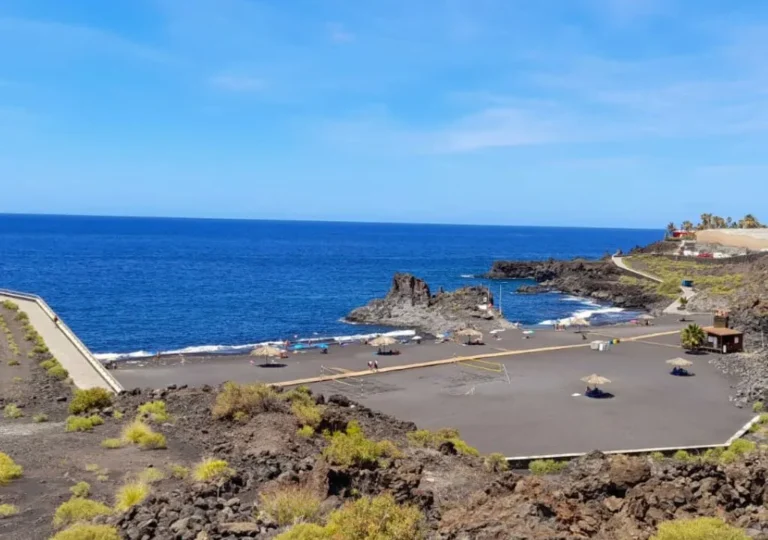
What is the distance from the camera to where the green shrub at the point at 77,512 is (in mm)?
12742

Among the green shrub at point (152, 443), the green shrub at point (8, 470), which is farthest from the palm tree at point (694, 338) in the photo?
the green shrub at point (8, 470)

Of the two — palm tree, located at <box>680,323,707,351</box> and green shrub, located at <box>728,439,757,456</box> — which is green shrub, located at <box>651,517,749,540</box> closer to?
green shrub, located at <box>728,439,757,456</box>

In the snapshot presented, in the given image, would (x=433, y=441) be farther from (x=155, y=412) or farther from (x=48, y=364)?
(x=48, y=364)

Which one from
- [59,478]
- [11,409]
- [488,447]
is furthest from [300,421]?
[11,409]

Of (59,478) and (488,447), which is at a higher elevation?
(59,478)

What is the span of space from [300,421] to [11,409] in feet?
35.7

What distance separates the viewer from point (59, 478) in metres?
15.9

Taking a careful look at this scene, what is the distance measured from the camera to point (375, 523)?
10.5 meters

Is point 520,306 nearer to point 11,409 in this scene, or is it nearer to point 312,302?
point 312,302

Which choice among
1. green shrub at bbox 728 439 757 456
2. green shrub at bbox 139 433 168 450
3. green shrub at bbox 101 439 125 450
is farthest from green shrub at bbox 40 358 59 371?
green shrub at bbox 728 439 757 456

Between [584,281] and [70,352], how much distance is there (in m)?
80.4

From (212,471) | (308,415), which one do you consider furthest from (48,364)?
(212,471)

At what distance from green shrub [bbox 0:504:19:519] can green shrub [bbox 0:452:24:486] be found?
6.09 feet

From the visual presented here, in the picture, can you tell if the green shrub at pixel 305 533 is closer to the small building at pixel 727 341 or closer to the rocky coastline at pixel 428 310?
the small building at pixel 727 341
